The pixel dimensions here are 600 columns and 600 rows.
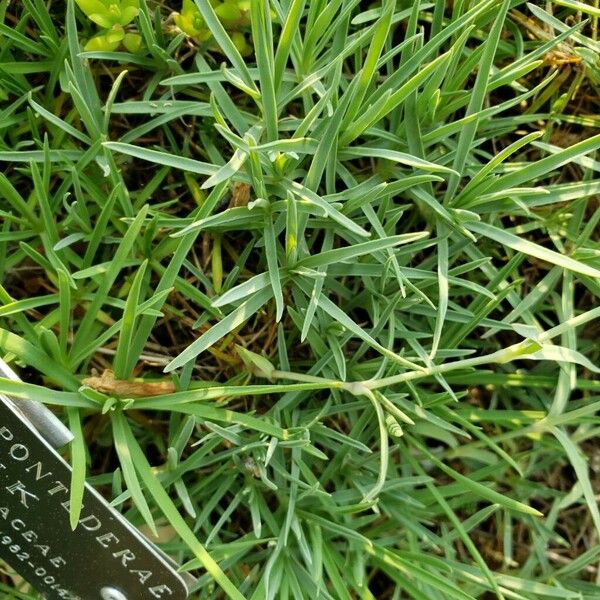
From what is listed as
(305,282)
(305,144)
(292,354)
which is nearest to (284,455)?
(292,354)

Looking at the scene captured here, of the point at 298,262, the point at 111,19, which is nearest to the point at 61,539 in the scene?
the point at 298,262

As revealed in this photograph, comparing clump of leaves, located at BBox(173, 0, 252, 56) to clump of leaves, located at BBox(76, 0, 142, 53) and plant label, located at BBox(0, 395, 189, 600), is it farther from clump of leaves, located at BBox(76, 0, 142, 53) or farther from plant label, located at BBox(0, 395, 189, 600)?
plant label, located at BBox(0, 395, 189, 600)

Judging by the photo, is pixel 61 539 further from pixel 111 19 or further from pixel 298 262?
pixel 111 19

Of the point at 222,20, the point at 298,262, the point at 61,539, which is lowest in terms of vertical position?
the point at 61,539

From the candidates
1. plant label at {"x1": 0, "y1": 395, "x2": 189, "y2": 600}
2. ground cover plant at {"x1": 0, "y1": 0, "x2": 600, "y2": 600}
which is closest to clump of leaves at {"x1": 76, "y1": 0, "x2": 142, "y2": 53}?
ground cover plant at {"x1": 0, "y1": 0, "x2": 600, "y2": 600}

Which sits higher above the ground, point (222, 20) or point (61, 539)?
point (222, 20)

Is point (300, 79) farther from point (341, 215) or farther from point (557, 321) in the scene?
point (557, 321)

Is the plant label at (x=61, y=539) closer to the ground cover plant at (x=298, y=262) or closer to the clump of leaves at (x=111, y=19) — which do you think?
the ground cover plant at (x=298, y=262)
